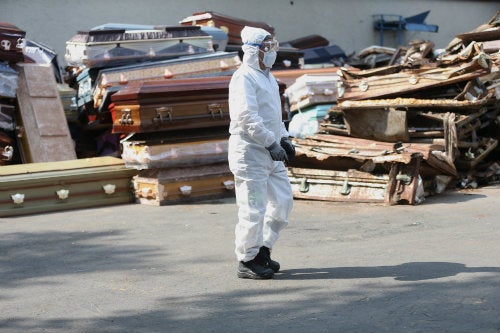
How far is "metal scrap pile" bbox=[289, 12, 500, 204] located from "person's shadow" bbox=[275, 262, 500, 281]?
278 centimetres

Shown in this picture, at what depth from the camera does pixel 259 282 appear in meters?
6.05

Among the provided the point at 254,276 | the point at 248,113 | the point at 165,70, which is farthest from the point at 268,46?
the point at 165,70

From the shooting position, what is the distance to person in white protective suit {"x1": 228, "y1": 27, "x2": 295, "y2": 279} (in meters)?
6.03

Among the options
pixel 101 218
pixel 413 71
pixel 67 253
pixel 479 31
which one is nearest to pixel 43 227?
pixel 101 218

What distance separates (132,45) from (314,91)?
2.78m

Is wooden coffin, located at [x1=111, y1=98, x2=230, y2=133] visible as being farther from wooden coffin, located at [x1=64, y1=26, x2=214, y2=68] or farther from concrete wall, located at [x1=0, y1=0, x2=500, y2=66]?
concrete wall, located at [x1=0, y1=0, x2=500, y2=66]

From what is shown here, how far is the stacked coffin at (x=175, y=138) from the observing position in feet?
32.0

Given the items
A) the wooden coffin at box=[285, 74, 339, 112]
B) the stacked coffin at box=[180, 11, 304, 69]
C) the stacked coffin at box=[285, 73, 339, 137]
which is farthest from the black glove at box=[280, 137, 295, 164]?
the stacked coffin at box=[180, 11, 304, 69]

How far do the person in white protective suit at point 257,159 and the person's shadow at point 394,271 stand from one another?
220 mm

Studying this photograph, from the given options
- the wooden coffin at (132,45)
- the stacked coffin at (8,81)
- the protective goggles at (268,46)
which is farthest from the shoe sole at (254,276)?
the wooden coffin at (132,45)

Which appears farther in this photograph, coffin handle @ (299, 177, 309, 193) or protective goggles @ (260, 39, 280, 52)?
coffin handle @ (299, 177, 309, 193)

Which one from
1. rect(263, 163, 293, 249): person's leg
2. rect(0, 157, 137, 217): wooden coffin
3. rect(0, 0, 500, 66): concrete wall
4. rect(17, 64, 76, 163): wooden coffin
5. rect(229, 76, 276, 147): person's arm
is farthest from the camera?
rect(0, 0, 500, 66): concrete wall

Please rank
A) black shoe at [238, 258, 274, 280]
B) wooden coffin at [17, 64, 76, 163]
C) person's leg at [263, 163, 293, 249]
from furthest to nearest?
wooden coffin at [17, 64, 76, 163] < person's leg at [263, 163, 293, 249] < black shoe at [238, 258, 274, 280]

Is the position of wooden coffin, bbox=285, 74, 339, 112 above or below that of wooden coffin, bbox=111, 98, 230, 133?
below
